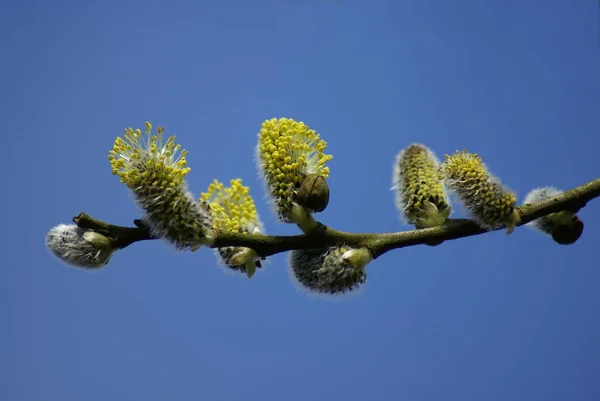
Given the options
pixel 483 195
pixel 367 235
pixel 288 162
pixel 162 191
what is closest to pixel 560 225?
pixel 483 195

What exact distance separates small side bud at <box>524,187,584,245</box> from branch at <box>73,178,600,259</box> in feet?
0.17

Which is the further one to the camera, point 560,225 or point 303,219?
point 560,225

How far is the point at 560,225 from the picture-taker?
1893 mm

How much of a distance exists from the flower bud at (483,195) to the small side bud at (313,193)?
383 mm

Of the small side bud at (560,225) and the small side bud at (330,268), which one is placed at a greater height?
the small side bud at (560,225)

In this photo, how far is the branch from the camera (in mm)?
1633

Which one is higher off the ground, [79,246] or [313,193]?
[313,193]

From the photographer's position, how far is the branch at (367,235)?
163 cm

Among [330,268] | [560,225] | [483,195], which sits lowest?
[330,268]

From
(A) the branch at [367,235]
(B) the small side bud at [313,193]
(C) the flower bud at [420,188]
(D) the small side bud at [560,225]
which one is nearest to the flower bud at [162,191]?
(A) the branch at [367,235]

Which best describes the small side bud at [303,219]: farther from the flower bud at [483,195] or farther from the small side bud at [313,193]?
the flower bud at [483,195]

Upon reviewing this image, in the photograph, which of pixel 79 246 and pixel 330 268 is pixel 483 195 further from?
pixel 79 246

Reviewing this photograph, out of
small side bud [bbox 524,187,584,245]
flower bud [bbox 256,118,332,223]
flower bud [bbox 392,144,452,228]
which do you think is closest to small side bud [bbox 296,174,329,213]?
flower bud [bbox 256,118,332,223]

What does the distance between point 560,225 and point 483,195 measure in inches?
14.6
